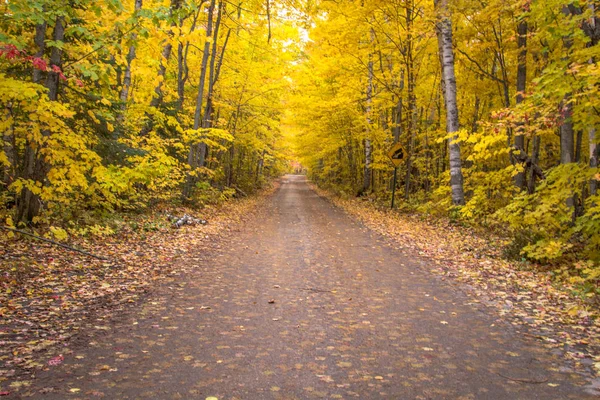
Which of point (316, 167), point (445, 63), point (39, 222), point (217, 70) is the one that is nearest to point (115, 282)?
point (39, 222)

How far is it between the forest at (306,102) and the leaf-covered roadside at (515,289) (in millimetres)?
557

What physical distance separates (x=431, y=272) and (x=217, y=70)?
1420 centimetres

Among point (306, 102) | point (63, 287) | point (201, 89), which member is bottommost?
point (63, 287)

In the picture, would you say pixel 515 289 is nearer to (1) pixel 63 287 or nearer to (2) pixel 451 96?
(1) pixel 63 287

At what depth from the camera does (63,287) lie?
19.1 ft

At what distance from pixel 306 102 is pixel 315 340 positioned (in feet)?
66.2

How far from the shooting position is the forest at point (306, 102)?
6.64 meters

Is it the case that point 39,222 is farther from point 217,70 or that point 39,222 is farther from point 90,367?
point 217,70

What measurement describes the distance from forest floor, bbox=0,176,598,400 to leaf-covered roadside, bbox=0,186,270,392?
0.33 ft

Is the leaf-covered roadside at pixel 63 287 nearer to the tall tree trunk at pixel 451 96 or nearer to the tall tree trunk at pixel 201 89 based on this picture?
the tall tree trunk at pixel 201 89

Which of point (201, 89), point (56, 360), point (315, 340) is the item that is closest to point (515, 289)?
point (315, 340)

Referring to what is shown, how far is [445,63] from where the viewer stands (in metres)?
13.4

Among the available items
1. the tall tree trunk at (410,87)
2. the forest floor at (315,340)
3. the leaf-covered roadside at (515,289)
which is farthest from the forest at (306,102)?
the forest floor at (315,340)

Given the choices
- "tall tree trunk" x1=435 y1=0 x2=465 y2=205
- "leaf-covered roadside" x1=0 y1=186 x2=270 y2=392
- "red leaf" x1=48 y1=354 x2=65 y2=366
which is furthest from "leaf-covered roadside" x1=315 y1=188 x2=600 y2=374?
"leaf-covered roadside" x1=0 y1=186 x2=270 y2=392
